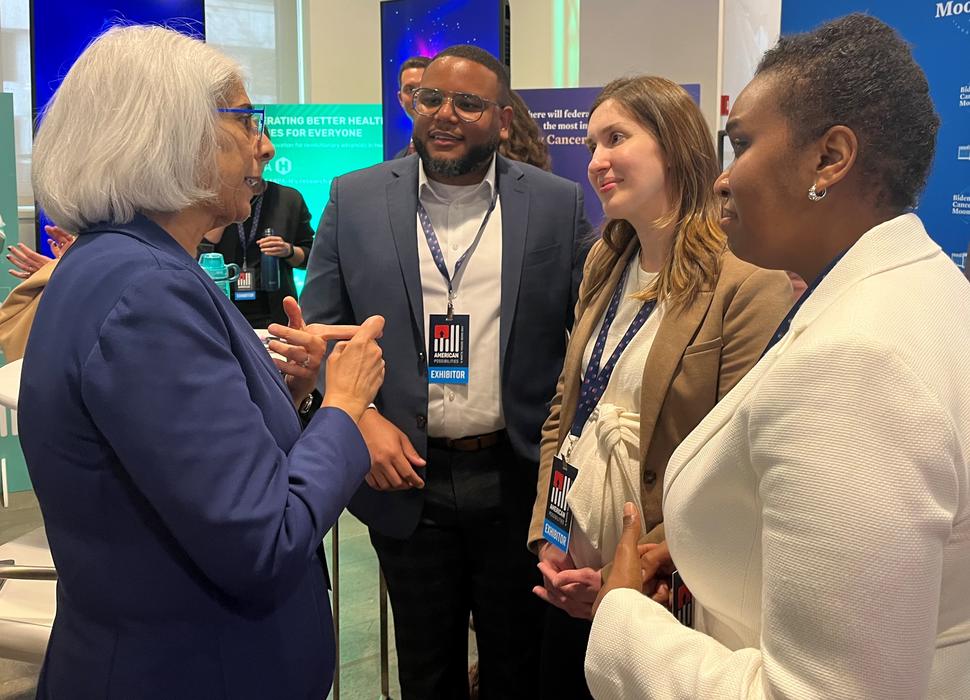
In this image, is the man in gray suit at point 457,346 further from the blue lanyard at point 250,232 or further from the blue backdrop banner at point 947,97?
the blue lanyard at point 250,232

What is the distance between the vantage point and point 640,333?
1713 mm

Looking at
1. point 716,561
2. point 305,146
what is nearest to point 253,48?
point 305,146

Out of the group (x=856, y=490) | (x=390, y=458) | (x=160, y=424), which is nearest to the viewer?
(x=856, y=490)

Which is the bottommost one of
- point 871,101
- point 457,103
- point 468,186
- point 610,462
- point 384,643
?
point 384,643

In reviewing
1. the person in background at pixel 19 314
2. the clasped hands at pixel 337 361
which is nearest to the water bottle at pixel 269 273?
the person in background at pixel 19 314

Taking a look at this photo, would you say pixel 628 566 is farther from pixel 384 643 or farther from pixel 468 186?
pixel 384 643

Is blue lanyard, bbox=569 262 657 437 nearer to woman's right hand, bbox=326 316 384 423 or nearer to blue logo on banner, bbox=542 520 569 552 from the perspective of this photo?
blue logo on banner, bbox=542 520 569 552

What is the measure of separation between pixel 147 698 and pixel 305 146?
5.14 metres

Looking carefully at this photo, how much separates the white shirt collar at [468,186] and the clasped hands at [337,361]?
2.06ft

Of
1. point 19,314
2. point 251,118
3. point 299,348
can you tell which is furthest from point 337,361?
point 19,314

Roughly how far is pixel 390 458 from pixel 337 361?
2.16ft

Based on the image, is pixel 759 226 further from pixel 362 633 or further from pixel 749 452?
pixel 362 633

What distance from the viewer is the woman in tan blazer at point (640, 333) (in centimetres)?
162

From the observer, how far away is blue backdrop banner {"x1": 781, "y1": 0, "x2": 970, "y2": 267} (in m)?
2.34
